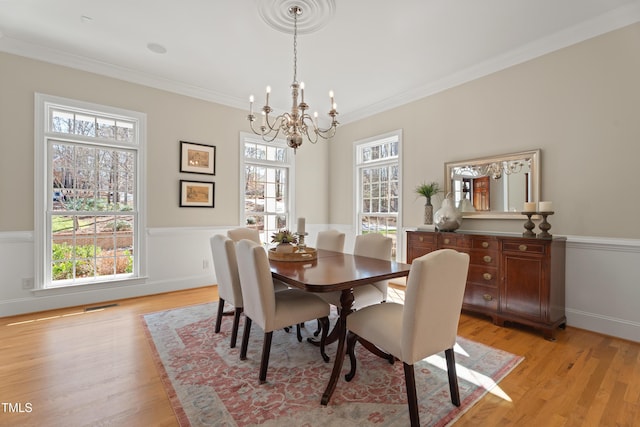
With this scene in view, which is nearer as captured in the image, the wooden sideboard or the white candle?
the wooden sideboard

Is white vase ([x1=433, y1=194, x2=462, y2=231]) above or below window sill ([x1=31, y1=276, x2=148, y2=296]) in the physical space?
above

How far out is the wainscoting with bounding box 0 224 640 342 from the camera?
265 centimetres

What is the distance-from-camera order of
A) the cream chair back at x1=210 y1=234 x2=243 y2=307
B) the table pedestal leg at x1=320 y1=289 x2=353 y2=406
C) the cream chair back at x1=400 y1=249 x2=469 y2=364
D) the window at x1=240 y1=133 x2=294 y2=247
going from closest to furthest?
the cream chair back at x1=400 y1=249 x2=469 y2=364
the table pedestal leg at x1=320 y1=289 x2=353 y2=406
the cream chair back at x1=210 y1=234 x2=243 y2=307
the window at x1=240 y1=133 x2=294 y2=247

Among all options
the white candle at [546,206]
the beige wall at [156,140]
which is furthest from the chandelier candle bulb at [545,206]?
the beige wall at [156,140]

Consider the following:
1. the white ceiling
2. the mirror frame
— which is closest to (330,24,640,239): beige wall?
the mirror frame

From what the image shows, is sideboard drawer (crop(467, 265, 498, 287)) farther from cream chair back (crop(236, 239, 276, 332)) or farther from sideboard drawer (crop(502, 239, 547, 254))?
cream chair back (crop(236, 239, 276, 332))

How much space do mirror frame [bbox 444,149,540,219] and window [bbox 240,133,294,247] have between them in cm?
263

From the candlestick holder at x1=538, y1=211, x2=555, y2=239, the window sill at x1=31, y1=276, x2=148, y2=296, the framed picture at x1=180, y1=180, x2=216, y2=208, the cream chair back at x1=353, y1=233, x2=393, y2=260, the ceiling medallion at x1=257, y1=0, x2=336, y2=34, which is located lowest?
the window sill at x1=31, y1=276, x2=148, y2=296

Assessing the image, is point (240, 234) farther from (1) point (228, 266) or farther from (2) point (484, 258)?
(2) point (484, 258)

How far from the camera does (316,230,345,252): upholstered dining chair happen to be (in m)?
3.38

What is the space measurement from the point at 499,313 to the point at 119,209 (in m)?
4.61

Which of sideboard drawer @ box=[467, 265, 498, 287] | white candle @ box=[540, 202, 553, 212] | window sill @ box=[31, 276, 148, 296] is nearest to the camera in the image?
white candle @ box=[540, 202, 553, 212]

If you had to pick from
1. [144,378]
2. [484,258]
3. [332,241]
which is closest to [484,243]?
[484,258]

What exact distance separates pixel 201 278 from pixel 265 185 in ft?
5.94
